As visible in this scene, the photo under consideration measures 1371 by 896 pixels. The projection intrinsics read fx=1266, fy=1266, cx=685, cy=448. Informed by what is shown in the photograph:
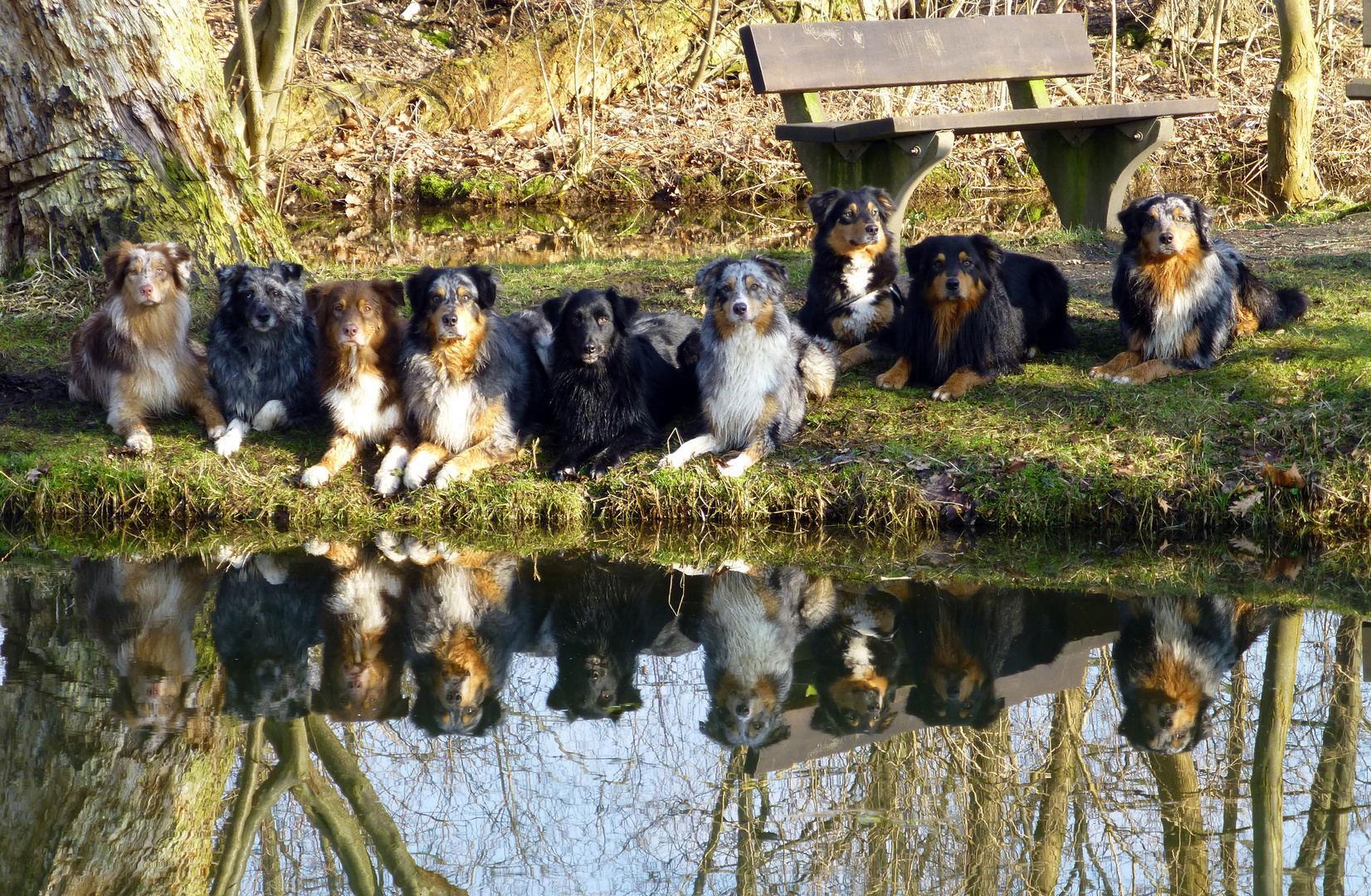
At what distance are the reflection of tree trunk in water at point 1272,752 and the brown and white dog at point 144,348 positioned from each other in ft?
19.3

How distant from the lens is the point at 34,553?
682 cm

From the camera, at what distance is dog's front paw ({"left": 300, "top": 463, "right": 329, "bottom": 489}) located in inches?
285

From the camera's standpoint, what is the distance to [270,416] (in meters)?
7.79

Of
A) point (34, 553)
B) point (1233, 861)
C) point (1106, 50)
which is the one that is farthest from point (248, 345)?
point (1106, 50)

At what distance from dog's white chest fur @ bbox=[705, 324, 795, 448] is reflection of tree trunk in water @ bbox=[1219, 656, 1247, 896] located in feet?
9.81

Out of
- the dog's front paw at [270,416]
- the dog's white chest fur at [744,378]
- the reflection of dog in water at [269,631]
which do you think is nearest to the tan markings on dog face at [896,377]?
the dog's white chest fur at [744,378]

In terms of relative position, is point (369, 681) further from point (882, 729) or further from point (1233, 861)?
point (1233, 861)

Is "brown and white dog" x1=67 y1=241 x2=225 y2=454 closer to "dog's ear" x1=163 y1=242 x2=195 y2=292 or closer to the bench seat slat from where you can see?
"dog's ear" x1=163 y1=242 x2=195 y2=292

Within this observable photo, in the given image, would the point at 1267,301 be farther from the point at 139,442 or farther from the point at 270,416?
the point at 139,442

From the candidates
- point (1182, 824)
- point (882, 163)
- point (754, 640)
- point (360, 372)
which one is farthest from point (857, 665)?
point (882, 163)

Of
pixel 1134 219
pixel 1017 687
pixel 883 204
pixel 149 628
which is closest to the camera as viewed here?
pixel 1017 687

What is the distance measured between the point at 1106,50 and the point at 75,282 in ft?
54.6

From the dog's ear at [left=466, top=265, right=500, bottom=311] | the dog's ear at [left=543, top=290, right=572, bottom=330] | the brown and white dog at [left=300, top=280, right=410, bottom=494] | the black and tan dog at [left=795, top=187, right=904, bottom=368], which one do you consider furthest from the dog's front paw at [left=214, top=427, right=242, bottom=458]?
the black and tan dog at [left=795, top=187, right=904, bottom=368]

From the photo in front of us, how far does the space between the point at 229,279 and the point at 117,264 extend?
65 cm
